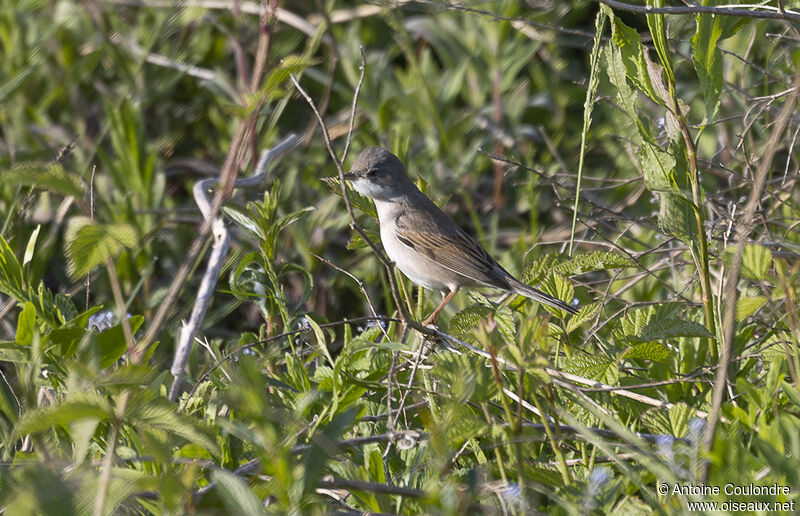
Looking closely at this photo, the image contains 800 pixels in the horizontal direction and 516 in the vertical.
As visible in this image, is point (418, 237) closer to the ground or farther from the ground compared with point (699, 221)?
closer to the ground

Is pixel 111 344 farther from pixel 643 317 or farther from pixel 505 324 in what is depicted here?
pixel 643 317

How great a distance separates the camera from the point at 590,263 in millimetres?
2775

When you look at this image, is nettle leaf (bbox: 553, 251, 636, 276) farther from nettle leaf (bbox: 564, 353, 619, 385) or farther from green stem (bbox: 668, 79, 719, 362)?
nettle leaf (bbox: 564, 353, 619, 385)

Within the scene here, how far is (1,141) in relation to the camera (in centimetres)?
561

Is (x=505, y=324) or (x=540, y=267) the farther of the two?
(x=540, y=267)

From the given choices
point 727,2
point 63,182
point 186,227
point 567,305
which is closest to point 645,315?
point 567,305

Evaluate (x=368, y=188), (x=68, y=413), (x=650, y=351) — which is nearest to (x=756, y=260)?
(x=650, y=351)

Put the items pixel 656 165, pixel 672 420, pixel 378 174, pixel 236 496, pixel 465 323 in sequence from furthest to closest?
pixel 378 174, pixel 656 165, pixel 465 323, pixel 672 420, pixel 236 496

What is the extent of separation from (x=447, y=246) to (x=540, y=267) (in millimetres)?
1516

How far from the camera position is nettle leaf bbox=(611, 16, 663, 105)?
2785 mm

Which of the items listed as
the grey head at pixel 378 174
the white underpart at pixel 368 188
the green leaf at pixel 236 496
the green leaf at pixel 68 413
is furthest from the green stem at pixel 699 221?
the white underpart at pixel 368 188

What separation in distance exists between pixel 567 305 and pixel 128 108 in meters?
3.20

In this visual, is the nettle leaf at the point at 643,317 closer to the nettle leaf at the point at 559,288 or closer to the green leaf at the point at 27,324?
the nettle leaf at the point at 559,288

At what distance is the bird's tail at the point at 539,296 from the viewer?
2.84m
